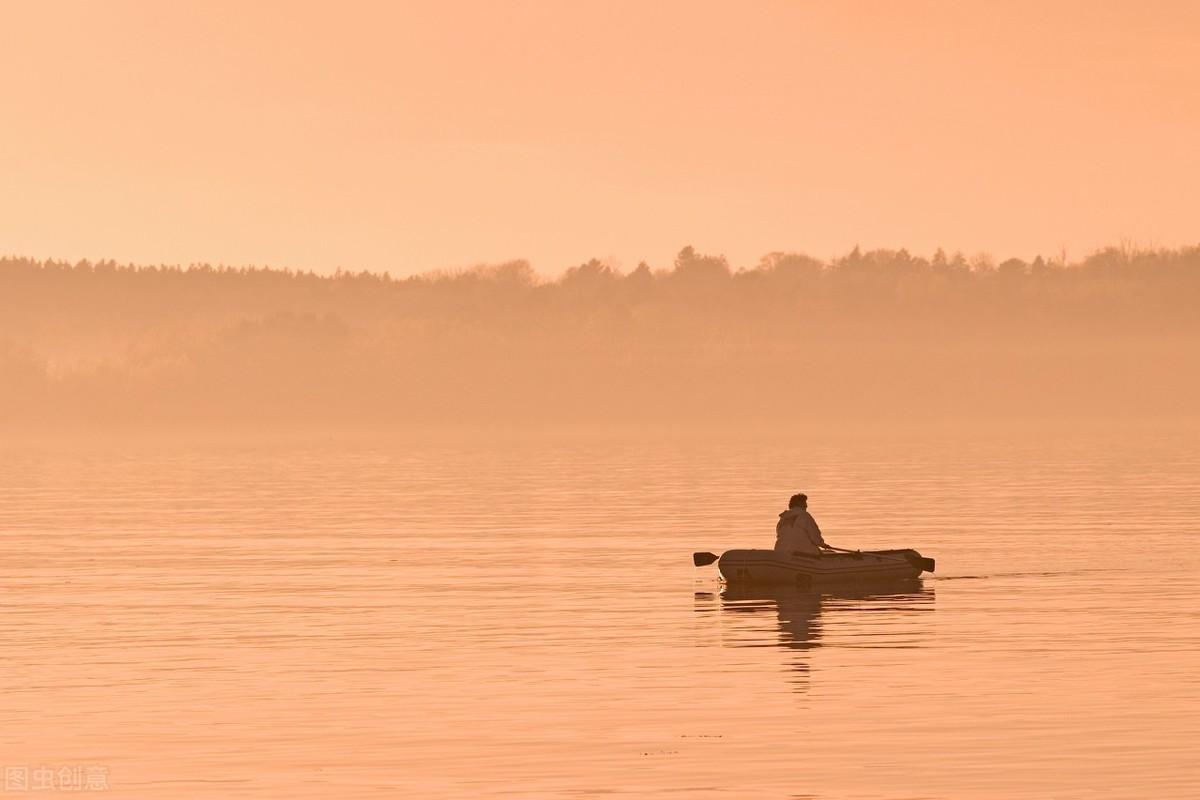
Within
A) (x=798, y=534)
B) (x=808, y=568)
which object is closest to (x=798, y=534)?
(x=798, y=534)

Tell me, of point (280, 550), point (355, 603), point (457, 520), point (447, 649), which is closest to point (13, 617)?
point (355, 603)

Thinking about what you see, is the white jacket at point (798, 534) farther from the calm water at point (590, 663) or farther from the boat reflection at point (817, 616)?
the calm water at point (590, 663)

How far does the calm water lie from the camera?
24166mm

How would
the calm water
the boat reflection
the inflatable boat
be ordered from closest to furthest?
the calm water → the boat reflection → the inflatable boat

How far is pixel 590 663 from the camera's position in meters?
34.6

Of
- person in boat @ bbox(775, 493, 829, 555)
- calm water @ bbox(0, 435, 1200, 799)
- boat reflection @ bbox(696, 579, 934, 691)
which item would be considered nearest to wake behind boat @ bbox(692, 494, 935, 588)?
person in boat @ bbox(775, 493, 829, 555)

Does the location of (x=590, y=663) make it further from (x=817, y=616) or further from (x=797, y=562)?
(x=797, y=562)

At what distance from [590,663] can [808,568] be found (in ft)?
46.1

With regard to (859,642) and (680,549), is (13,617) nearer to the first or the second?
(859,642)

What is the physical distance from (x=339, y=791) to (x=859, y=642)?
16519 millimetres

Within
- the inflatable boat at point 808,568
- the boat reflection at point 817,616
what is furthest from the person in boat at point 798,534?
the boat reflection at point 817,616

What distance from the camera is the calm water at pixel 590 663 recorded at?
24.2 metres

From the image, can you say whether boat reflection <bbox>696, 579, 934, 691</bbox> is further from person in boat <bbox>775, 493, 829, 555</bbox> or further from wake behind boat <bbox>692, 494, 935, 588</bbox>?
person in boat <bbox>775, 493, 829, 555</bbox>

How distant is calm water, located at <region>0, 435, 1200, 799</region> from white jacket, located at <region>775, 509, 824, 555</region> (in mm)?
1072
